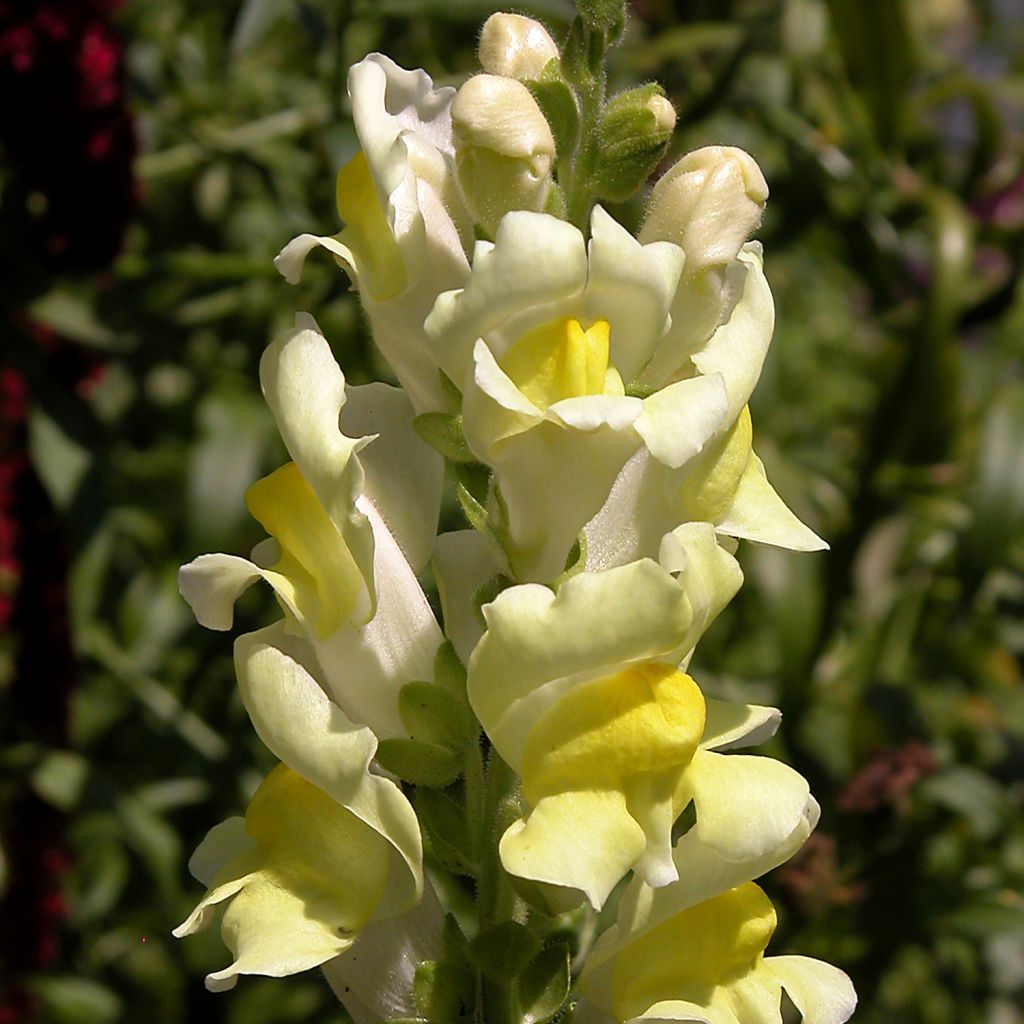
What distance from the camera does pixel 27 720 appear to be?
195cm

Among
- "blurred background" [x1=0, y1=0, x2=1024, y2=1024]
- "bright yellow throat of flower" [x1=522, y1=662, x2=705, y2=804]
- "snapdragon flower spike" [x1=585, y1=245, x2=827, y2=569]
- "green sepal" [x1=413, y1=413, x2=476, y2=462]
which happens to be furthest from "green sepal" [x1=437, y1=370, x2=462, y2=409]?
"blurred background" [x1=0, y1=0, x2=1024, y2=1024]

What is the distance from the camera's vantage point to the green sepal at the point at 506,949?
913mm

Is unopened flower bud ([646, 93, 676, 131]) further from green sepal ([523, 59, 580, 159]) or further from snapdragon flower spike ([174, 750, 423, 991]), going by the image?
snapdragon flower spike ([174, 750, 423, 991])

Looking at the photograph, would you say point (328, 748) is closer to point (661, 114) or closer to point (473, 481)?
point (473, 481)

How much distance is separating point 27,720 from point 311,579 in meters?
1.16

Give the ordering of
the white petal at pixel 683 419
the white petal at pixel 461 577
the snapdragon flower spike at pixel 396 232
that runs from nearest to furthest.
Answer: the white petal at pixel 683 419, the snapdragon flower spike at pixel 396 232, the white petal at pixel 461 577

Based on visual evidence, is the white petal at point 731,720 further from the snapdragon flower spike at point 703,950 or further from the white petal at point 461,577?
the white petal at point 461,577

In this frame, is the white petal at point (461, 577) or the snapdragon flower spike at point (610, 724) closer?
the snapdragon flower spike at point (610, 724)

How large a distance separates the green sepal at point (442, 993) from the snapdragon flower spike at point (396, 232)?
37cm

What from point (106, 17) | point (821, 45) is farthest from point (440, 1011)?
point (821, 45)

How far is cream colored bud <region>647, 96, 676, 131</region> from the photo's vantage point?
0.93 metres

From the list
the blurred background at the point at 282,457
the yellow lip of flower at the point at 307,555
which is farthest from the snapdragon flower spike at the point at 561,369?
the blurred background at the point at 282,457

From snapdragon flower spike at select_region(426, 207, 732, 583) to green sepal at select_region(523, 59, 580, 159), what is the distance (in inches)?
4.4

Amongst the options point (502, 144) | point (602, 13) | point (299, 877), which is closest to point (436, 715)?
point (299, 877)
